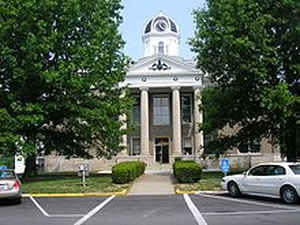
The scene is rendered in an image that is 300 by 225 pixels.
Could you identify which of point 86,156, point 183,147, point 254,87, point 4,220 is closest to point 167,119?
point 183,147

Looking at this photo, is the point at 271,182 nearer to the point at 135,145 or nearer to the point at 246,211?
the point at 246,211

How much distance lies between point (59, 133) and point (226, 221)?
19442mm

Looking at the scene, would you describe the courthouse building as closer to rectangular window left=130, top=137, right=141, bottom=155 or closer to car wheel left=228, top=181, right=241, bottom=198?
rectangular window left=130, top=137, right=141, bottom=155

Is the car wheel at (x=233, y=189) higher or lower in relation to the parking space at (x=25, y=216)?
higher

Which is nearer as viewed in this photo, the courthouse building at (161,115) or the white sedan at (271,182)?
the white sedan at (271,182)

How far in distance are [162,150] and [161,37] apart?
67.8 feet

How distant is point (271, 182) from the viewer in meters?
15.8

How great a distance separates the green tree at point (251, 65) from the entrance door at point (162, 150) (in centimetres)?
1936

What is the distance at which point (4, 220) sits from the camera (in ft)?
38.5

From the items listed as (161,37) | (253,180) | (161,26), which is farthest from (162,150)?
(253,180)

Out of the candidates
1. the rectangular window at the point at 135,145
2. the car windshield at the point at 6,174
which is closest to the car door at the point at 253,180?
the car windshield at the point at 6,174

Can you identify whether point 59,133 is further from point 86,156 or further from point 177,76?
point 177,76

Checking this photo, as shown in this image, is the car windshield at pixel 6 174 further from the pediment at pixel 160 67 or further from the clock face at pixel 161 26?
the clock face at pixel 161 26

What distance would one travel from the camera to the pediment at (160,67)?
45125 millimetres
